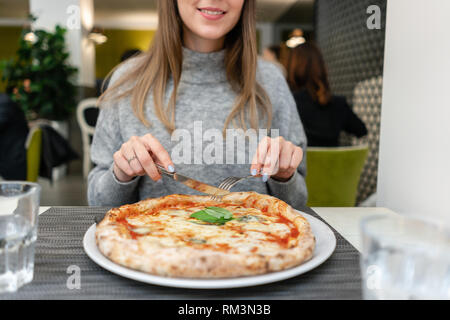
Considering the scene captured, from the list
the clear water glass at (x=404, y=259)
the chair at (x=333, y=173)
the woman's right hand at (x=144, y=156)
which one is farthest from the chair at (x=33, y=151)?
the clear water glass at (x=404, y=259)

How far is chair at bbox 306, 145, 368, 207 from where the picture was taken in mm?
1926

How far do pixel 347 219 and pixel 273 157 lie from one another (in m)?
0.29

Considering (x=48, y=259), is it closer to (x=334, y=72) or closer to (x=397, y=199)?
(x=397, y=199)

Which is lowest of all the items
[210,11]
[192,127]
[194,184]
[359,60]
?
[194,184]

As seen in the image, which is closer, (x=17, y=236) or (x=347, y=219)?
(x=17, y=236)

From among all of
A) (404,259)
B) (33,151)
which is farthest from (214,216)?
(33,151)

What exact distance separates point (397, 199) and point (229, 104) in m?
0.61

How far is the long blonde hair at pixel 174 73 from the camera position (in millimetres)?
1244

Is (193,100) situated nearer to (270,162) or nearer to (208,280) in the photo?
(270,162)

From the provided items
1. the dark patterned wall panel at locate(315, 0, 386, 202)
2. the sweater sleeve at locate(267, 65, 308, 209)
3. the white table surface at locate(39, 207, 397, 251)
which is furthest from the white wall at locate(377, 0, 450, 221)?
the dark patterned wall panel at locate(315, 0, 386, 202)

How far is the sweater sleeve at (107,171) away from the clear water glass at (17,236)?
0.50m

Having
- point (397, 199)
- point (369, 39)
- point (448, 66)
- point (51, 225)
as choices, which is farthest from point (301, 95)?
point (51, 225)

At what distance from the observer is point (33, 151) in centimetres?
301

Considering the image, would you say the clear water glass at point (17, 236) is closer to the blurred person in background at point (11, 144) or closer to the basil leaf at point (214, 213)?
the basil leaf at point (214, 213)
